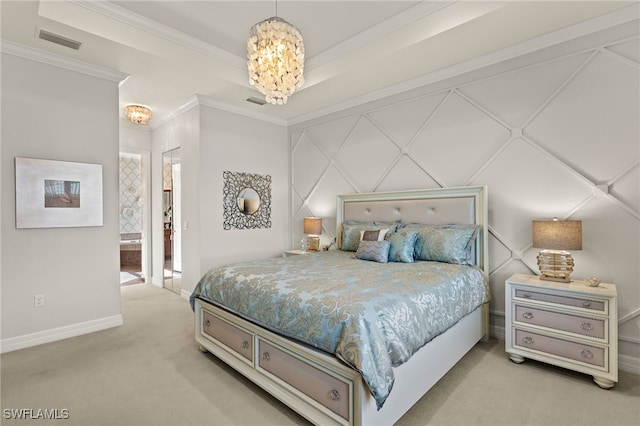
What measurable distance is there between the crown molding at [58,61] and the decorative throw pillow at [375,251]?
11.2 ft

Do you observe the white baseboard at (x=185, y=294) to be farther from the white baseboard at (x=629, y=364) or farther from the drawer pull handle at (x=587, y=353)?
the white baseboard at (x=629, y=364)

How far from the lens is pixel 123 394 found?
7.07 ft

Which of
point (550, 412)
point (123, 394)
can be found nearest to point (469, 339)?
point (550, 412)

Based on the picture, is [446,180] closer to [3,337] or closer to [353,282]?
[353,282]

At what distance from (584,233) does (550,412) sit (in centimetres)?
155

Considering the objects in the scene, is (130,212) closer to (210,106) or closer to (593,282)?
(210,106)

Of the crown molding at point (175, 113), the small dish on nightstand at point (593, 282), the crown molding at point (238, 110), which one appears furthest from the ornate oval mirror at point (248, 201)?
the small dish on nightstand at point (593, 282)

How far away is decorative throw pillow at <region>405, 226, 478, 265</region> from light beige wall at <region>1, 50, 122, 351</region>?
11.4ft

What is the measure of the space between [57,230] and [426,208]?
400 cm

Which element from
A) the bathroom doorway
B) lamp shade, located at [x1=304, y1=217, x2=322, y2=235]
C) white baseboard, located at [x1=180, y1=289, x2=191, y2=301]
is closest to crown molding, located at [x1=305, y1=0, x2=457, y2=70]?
lamp shade, located at [x1=304, y1=217, x2=322, y2=235]

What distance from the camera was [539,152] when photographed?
2.87 m

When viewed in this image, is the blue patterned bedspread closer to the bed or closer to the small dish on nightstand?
the bed

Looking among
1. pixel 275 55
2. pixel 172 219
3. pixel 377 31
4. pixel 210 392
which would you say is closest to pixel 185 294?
pixel 172 219

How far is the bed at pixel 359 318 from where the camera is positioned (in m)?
1.60
